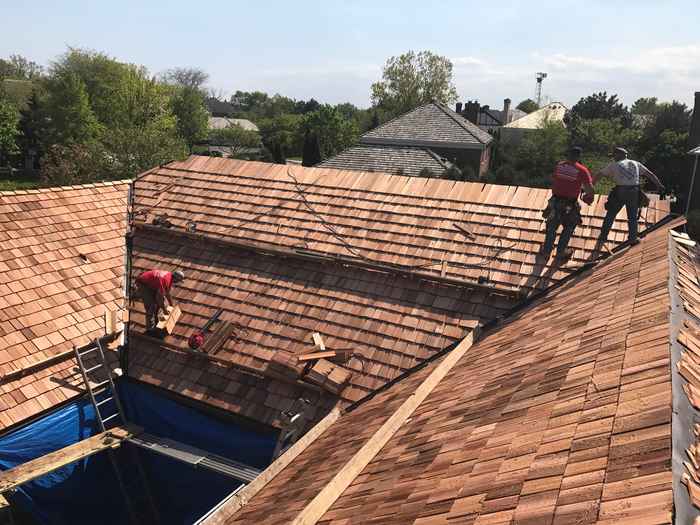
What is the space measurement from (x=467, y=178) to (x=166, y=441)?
29001 millimetres

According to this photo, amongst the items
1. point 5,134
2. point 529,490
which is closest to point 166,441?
point 529,490

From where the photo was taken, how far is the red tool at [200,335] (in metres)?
9.31

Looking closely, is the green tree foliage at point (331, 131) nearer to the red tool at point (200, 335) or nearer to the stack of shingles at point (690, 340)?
the red tool at point (200, 335)

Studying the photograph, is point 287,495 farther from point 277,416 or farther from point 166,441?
point 166,441

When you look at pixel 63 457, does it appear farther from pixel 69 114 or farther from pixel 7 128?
pixel 69 114

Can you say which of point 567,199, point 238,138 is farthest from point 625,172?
point 238,138

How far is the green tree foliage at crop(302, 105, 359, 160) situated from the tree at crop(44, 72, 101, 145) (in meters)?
23.5

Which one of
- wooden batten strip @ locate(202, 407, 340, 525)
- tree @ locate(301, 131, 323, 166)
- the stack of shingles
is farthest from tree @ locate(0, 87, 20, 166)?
the stack of shingles

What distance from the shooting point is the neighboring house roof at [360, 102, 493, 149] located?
38.6m

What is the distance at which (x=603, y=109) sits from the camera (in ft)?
208

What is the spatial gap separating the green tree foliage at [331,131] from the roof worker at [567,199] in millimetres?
53811

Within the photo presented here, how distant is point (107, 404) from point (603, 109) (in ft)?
223

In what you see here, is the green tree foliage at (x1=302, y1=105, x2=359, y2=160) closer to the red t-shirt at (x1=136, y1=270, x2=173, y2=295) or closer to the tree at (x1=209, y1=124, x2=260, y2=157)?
the tree at (x1=209, y1=124, x2=260, y2=157)

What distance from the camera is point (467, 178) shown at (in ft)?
113
